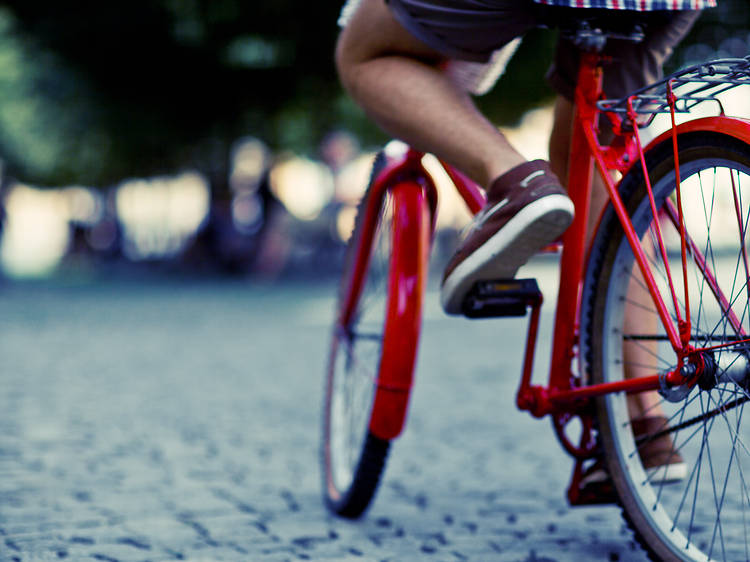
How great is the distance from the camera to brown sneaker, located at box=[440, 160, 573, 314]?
1992mm

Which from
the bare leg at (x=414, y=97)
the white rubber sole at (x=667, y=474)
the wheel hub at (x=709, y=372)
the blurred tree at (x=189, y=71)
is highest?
the blurred tree at (x=189, y=71)

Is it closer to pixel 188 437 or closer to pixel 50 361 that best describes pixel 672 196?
pixel 188 437

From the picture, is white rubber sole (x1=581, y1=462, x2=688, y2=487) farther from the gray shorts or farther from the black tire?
the gray shorts

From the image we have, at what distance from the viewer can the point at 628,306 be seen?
7.39ft

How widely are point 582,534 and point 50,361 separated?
4.97 metres

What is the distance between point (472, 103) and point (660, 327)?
0.64 meters

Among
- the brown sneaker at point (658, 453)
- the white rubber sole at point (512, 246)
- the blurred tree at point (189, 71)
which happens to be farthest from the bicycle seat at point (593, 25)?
the blurred tree at point (189, 71)

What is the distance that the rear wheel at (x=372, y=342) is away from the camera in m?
2.65

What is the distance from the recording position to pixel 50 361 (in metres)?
6.90

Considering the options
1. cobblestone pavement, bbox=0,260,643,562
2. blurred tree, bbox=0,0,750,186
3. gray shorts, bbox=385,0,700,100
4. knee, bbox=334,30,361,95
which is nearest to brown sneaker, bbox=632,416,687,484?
cobblestone pavement, bbox=0,260,643,562

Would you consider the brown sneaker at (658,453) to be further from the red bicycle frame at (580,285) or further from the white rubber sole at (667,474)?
the red bicycle frame at (580,285)

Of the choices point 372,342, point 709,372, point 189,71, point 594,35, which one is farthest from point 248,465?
point 189,71

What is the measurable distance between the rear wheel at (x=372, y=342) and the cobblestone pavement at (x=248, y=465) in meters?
0.15

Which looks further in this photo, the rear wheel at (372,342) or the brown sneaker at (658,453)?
the rear wheel at (372,342)
